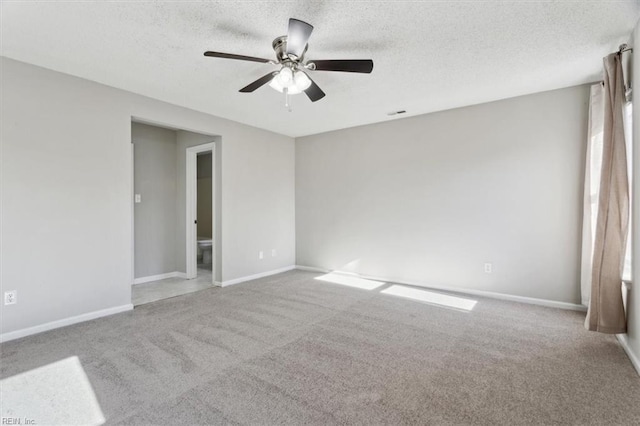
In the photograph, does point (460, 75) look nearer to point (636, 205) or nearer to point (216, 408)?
point (636, 205)

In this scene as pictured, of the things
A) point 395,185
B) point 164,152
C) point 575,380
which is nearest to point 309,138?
point 395,185

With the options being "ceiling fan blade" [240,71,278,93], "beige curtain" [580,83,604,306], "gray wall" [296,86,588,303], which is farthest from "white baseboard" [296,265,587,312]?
"ceiling fan blade" [240,71,278,93]

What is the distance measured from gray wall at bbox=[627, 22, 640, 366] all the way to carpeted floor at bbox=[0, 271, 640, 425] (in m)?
0.23

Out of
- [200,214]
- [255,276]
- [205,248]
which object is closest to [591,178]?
[255,276]

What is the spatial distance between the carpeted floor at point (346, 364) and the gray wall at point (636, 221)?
231 mm

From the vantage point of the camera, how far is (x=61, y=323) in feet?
9.72

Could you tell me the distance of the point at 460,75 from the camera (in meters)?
3.05

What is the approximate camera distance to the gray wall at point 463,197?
11.4 ft

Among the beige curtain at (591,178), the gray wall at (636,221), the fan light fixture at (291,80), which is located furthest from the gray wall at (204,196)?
the gray wall at (636,221)

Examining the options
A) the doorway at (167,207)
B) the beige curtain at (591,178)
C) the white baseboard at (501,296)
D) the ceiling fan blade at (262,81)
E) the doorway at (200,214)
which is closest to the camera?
the ceiling fan blade at (262,81)

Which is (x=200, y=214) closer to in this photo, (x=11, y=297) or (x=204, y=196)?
(x=204, y=196)

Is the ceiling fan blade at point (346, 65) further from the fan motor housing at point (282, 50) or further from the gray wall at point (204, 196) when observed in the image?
the gray wall at point (204, 196)

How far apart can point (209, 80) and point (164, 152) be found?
2.36m

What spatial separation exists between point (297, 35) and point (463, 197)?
10.2ft
